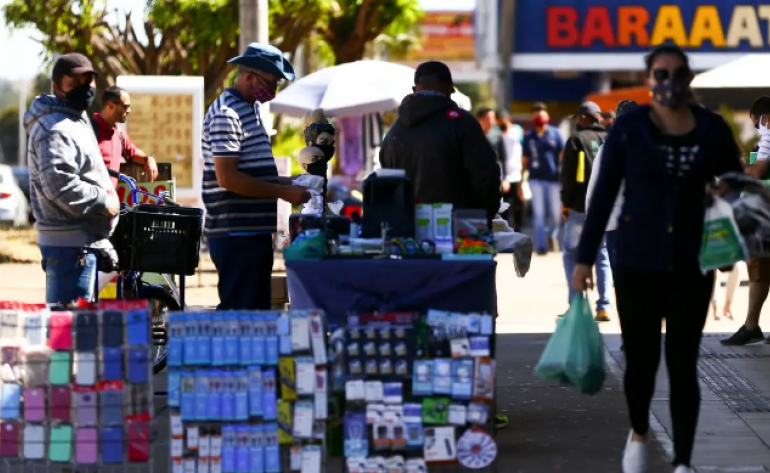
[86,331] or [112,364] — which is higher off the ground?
[86,331]

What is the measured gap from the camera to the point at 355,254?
21.7 ft

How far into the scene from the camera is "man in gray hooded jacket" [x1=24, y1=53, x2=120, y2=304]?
7.14 m

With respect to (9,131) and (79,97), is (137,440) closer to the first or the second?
(79,97)

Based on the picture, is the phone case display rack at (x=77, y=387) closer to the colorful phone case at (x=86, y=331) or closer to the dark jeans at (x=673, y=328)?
the colorful phone case at (x=86, y=331)

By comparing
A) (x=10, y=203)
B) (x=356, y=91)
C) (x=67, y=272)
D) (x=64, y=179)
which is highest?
(x=356, y=91)

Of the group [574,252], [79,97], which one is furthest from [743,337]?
[79,97]

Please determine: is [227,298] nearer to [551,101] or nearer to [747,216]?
[747,216]

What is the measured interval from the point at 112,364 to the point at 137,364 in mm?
103

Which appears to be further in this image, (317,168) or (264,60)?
(317,168)

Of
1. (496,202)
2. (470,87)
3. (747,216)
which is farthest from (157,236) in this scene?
(470,87)

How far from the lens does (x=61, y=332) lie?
20.9 feet

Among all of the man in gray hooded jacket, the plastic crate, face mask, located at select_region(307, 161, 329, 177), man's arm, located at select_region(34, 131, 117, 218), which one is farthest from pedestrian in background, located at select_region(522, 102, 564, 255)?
man's arm, located at select_region(34, 131, 117, 218)

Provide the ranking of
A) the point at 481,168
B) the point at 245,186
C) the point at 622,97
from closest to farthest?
the point at 245,186 < the point at 481,168 < the point at 622,97

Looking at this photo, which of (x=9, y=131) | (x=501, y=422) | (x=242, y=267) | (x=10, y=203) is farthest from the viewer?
(x=9, y=131)
